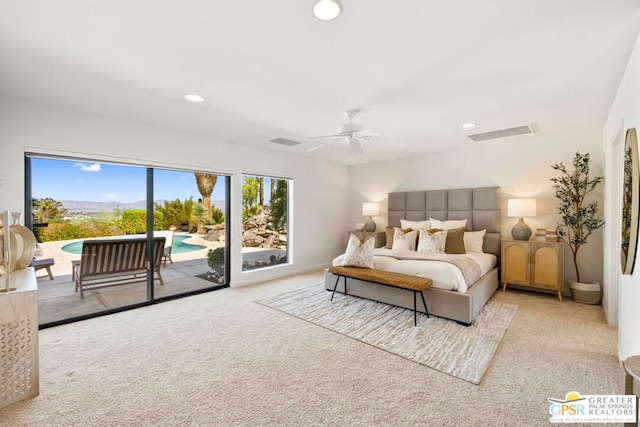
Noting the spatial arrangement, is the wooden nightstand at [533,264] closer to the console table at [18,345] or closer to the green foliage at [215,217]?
the green foliage at [215,217]

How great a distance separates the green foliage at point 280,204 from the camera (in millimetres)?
5703

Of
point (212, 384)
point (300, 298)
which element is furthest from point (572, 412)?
point (300, 298)

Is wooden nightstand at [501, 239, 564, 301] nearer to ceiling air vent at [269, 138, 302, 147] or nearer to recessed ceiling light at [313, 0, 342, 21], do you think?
ceiling air vent at [269, 138, 302, 147]

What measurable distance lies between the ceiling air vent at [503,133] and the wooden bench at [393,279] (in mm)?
2461

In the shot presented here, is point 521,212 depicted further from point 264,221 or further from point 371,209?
point 264,221

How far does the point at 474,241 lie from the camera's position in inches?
186

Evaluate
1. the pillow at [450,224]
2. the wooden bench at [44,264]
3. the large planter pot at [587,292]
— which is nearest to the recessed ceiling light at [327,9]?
the wooden bench at [44,264]

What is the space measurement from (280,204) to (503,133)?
3.98 meters

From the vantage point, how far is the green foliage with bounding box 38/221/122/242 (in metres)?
3.26

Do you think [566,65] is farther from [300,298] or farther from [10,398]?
[10,398]

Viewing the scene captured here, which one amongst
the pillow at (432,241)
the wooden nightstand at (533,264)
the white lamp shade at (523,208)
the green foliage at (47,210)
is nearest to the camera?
the green foliage at (47,210)

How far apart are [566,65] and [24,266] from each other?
4.93 metres

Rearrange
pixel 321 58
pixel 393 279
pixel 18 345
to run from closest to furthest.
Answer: pixel 18 345 → pixel 321 58 → pixel 393 279

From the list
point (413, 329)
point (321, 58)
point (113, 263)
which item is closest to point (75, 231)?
point (113, 263)
